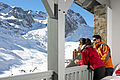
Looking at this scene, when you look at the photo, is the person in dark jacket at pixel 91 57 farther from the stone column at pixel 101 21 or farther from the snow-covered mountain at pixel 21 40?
the stone column at pixel 101 21

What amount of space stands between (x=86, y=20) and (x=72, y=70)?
6.64 feet

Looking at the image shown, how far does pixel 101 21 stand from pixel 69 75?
262 centimetres

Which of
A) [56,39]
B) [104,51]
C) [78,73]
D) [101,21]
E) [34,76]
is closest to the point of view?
[34,76]

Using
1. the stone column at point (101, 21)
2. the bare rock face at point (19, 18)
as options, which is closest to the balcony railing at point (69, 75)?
the bare rock face at point (19, 18)

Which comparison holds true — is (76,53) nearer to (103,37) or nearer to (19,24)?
(103,37)

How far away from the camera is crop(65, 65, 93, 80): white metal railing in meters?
3.27

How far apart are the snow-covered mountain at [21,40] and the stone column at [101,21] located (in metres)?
2.19

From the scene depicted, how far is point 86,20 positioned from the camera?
16.0 ft

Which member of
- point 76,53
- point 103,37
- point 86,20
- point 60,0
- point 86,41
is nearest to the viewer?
point 60,0

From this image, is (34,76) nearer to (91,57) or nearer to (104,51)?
(91,57)

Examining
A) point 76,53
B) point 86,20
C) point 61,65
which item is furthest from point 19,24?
point 86,20

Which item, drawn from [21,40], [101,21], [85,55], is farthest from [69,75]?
[101,21]

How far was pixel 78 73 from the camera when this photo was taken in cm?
363

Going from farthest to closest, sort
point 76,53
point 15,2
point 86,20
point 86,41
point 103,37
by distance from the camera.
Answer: point 103,37
point 86,20
point 76,53
point 86,41
point 15,2
